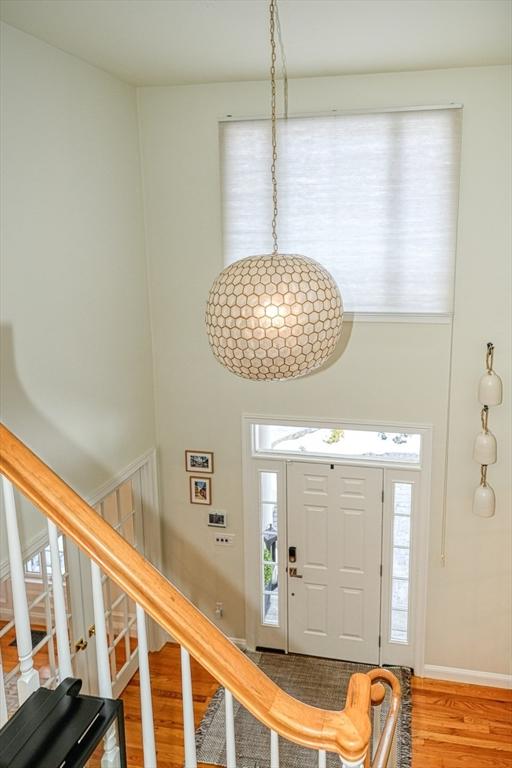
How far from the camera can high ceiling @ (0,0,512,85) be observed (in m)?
3.56

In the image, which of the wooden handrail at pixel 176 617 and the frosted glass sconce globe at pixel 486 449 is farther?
the frosted glass sconce globe at pixel 486 449

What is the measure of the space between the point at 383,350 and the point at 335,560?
77.3 inches

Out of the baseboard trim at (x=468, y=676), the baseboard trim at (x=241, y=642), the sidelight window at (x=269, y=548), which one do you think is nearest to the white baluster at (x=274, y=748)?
the sidelight window at (x=269, y=548)

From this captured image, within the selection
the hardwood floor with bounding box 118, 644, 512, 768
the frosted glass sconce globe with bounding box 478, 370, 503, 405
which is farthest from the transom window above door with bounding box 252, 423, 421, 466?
the hardwood floor with bounding box 118, 644, 512, 768

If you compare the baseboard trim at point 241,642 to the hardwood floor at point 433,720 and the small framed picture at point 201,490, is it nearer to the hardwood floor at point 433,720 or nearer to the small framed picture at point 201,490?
the hardwood floor at point 433,720

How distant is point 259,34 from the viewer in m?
4.05

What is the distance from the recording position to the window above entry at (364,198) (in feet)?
16.9

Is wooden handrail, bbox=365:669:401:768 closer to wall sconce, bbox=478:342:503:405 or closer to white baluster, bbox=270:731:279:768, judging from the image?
white baluster, bbox=270:731:279:768

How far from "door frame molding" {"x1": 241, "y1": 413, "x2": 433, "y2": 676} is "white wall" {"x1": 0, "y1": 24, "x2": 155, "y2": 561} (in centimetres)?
99

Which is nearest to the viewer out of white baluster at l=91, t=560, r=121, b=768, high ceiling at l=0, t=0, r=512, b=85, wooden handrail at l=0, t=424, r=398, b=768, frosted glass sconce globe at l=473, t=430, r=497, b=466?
wooden handrail at l=0, t=424, r=398, b=768

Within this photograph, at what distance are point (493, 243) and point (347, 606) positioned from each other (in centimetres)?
339

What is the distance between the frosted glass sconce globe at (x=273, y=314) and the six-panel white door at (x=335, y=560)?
3.21 meters

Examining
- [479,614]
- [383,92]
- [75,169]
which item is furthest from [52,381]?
[479,614]

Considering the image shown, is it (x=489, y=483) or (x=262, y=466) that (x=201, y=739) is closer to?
(x=262, y=466)
